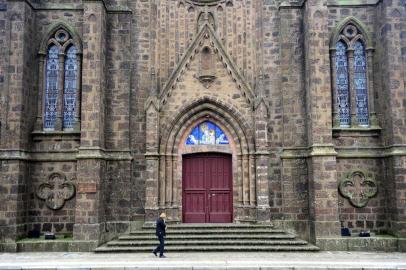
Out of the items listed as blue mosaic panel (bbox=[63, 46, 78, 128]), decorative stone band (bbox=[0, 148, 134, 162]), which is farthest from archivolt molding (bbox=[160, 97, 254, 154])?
blue mosaic panel (bbox=[63, 46, 78, 128])

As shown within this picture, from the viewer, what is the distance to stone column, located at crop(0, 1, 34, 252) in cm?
1565

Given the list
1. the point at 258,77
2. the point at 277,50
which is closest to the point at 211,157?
the point at 258,77

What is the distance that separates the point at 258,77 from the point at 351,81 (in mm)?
3777

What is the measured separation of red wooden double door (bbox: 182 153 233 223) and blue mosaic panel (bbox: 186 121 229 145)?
1.80 feet

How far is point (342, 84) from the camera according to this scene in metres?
17.5

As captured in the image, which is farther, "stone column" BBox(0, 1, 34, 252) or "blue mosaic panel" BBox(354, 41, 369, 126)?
"blue mosaic panel" BBox(354, 41, 369, 126)

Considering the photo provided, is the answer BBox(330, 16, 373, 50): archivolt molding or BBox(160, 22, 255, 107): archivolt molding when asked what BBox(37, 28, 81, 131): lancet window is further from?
BBox(330, 16, 373, 50): archivolt molding

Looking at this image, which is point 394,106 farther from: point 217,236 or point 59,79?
point 59,79

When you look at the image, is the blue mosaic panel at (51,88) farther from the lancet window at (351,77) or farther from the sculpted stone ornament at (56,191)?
the lancet window at (351,77)

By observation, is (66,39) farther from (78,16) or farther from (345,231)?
(345,231)

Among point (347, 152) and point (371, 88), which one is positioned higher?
point (371, 88)

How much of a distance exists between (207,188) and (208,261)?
196 inches

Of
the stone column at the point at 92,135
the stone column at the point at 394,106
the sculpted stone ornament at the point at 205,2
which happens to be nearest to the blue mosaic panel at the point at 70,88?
the stone column at the point at 92,135

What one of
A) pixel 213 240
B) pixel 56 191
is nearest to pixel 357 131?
pixel 213 240
